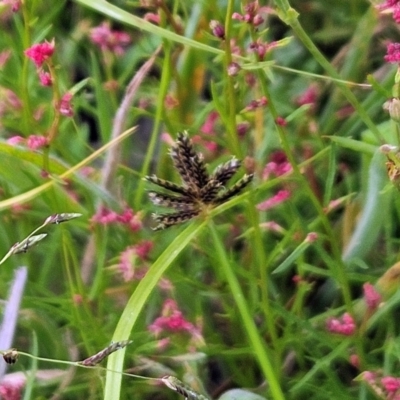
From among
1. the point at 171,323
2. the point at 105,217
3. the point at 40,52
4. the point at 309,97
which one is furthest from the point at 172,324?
the point at 309,97

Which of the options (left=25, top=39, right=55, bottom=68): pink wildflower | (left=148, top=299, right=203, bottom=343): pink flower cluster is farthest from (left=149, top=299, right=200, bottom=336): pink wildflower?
(left=25, top=39, right=55, bottom=68): pink wildflower

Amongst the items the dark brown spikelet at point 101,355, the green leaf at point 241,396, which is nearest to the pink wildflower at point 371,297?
the green leaf at point 241,396

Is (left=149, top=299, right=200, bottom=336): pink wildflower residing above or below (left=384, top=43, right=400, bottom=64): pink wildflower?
below

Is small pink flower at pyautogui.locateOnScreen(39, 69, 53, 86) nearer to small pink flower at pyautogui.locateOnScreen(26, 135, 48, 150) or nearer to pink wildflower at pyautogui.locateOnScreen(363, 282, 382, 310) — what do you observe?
small pink flower at pyautogui.locateOnScreen(26, 135, 48, 150)

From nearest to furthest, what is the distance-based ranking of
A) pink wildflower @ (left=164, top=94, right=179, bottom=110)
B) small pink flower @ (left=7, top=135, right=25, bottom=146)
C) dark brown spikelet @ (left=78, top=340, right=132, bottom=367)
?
dark brown spikelet @ (left=78, top=340, right=132, bottom=367) → small pink flower @ (left=7, top=135, right=25, bottom=146) → pink wildflower @ (left=164, top=94, right=179, bottom=110)

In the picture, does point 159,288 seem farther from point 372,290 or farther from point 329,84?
point 329,84

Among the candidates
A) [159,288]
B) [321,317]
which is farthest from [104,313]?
[321,317]

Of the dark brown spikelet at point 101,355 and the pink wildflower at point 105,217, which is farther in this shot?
the pink wildflower at point 105,217

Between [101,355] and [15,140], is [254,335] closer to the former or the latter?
[101,355]

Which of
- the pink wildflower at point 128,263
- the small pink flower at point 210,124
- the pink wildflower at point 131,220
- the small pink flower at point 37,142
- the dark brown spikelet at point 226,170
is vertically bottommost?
the pink wildflower at point 128,263

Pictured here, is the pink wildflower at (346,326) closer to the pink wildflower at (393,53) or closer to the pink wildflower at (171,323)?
the pink wildflower at (171,323)
